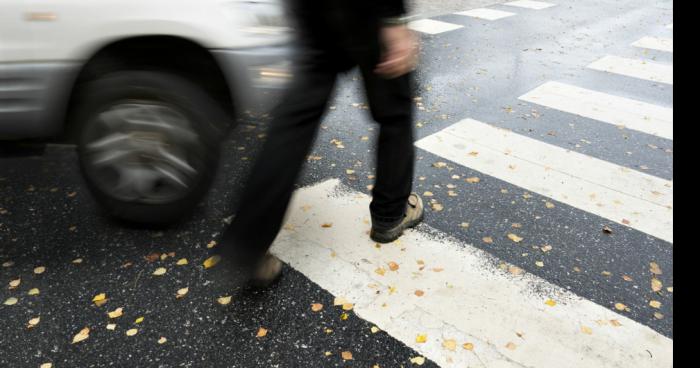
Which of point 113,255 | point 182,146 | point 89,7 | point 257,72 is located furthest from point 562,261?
point 89,7

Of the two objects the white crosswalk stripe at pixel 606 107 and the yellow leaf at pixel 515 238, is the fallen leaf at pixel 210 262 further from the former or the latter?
the white crosswalk stripe at pixel 606 107

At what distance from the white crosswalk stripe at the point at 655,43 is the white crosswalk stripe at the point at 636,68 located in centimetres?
92

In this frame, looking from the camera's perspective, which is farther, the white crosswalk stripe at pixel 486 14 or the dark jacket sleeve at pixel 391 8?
the white crosswalk stripe at pixel 486 14

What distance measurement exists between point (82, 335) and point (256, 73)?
1597mm

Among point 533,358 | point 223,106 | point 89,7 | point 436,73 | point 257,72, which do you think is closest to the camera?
point 533,358

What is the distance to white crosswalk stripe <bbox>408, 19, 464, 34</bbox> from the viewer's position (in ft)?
28.5

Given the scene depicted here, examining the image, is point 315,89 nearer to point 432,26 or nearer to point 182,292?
point 182,292

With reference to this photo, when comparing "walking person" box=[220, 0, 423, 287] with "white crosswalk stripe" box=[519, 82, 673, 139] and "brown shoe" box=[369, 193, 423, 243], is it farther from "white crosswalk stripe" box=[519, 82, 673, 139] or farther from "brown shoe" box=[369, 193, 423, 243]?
"white crosswalk stripe" box=[519, 82, 673, 139]

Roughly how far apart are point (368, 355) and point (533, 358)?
0.76m

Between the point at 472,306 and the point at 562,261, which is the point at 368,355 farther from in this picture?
the point at 562,261

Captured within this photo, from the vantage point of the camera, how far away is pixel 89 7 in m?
2.85

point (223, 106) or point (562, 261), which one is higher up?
point (223, 106)

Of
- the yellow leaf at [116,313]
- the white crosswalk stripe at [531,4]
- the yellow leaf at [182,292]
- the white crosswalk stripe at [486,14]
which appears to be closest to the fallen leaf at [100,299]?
the yellow leaf at [116,313]

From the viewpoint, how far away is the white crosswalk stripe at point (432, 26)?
28.5ft
